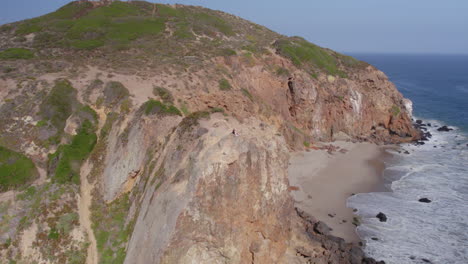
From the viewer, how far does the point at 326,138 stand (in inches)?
1908

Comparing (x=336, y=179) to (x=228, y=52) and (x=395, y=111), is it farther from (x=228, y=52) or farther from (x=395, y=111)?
(x=395, y=111)


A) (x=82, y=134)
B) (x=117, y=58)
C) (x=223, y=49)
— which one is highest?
(x=223, y=49)

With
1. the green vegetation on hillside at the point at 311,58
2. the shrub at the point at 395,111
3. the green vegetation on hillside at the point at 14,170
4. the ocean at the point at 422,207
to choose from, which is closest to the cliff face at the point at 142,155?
the green vegetation on hillside at the point at 14,170

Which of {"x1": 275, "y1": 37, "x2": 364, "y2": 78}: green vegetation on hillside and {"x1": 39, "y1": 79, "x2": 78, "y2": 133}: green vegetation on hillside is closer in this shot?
{"x1": 39, "y1": 79, "x2": 78, "y2": 133}: green vegetation on hillside

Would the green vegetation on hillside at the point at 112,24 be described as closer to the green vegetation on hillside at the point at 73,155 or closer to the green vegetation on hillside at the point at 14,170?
the green vegetation on hillside at the point at 73,155

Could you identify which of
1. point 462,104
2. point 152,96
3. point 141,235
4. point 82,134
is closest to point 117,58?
point 152,96

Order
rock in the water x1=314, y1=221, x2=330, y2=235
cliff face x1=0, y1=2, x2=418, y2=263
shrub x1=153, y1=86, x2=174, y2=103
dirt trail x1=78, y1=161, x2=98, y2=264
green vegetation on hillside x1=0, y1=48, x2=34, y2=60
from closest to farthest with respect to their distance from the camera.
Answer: cliff face x1=0, y1=2, x2=418, y2=263
dirt trail x1=78, y1=161, x2=98, y2=264
rock in the water x1=314, y1=221, x2=330, y2=235
shrub x1=153, y1=86, x2=174, y2=103
green vegetation on hillside x1=0, y1=48, x2=34, y2=60

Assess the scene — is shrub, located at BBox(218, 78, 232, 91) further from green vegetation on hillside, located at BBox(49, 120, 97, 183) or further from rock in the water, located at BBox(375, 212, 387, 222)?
rock in the water, located at BBox(375, 212, 387, 222)

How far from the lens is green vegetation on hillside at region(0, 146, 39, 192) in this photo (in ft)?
67.5

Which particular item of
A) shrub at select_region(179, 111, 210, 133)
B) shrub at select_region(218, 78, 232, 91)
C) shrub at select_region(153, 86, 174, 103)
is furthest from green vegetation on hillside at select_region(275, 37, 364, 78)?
shrub at select_region(179, 111, 210, 133)

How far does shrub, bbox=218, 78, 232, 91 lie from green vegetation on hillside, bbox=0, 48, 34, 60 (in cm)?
2106

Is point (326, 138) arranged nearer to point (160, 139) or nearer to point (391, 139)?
point (391, 139)

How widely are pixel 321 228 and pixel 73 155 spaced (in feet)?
66.7

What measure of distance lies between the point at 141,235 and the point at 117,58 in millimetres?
23820
